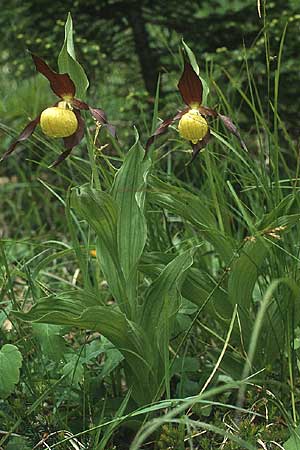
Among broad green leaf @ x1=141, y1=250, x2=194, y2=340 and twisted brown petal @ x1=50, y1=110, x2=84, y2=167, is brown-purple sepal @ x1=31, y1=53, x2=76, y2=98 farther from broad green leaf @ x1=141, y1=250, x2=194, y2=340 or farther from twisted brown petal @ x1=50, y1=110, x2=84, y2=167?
broad green leaf @ x1=141, y1=250, x2=194, y2=340

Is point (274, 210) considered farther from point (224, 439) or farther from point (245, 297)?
point (224, 439)

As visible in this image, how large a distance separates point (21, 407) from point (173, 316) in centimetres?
31

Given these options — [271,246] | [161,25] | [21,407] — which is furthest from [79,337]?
[161,25]

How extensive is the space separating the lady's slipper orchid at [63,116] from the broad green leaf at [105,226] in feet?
0.29

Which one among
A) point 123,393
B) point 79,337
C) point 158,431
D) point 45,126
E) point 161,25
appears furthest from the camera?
point 161,25

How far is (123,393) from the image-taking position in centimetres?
148

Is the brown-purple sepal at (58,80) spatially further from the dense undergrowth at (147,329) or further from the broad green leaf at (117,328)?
the broad green leaf at (117,328)

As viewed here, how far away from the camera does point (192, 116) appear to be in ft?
4.09

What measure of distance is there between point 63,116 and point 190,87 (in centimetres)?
23

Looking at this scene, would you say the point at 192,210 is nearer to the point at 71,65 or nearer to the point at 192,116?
the point at 192,116

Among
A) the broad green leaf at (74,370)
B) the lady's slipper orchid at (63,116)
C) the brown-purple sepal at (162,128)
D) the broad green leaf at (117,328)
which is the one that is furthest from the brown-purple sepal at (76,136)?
the broad green leaf at (74,370)

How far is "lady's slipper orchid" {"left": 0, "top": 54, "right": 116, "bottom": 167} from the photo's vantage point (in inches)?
47.5

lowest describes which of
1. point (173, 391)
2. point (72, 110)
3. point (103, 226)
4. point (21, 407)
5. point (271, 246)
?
point (173, 391)

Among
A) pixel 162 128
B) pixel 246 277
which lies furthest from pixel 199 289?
pixel 162 128
